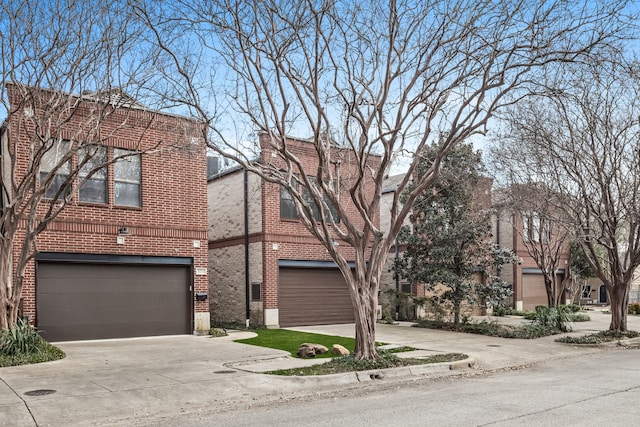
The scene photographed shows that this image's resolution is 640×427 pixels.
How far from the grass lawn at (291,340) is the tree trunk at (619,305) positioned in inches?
331

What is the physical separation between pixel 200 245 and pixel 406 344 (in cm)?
722

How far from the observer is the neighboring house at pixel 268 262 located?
21984 millimetres

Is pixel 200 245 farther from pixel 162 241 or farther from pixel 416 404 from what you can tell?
pixel 416 404

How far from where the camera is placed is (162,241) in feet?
61.5

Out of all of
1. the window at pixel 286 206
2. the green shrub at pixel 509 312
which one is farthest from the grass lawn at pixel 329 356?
the green shrub at pixel 509 312

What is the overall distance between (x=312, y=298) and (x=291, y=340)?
583 centimetres

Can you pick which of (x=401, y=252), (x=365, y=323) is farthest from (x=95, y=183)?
(x=401, y=252)

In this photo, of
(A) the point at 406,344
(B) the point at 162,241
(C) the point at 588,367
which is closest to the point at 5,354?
(B) the point at 162,241

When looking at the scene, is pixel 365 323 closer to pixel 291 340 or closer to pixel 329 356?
pixel 329 356

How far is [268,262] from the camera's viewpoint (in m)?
21.9

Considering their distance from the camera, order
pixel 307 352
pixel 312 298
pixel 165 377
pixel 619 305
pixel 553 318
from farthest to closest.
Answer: pixel 312 298 < pixel 553 318 < pixel 619 305 < pixel 307 352 < pixel 165 377

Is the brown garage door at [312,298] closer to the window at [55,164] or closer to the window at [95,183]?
the window at [95,183]

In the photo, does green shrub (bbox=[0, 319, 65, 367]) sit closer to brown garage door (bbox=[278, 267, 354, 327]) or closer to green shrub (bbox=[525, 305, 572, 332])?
brown garage door (bbox=[278, 267, 354, 327])

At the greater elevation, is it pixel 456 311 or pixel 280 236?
pixel 280 236
